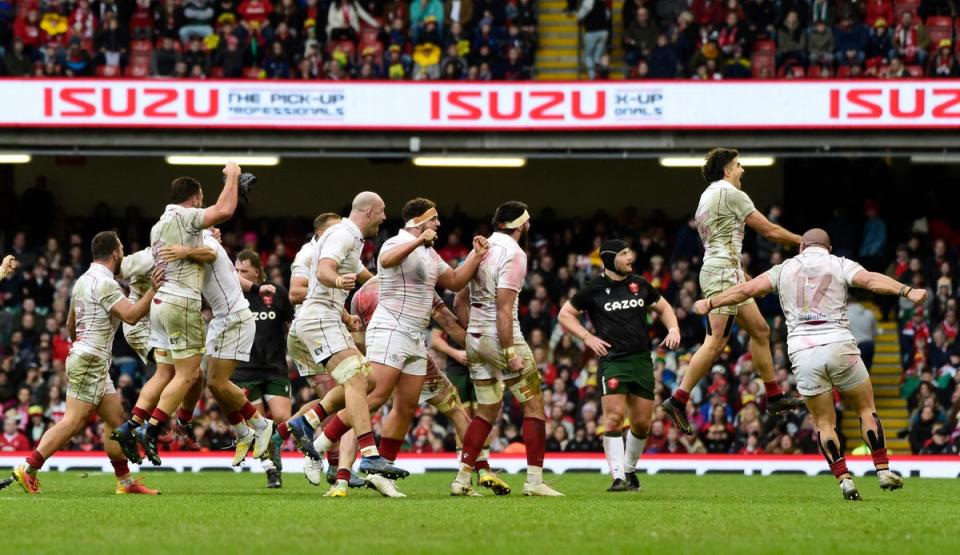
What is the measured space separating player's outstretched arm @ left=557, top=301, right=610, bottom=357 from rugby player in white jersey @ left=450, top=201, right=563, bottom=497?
0.93 m

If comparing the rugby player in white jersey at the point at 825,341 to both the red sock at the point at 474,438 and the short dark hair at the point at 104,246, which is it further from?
the short dark hair at the point at 104,246

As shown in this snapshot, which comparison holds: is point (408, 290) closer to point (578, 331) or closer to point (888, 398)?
point (578, 331)

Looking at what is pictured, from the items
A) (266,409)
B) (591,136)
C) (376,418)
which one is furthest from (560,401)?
(266,409)

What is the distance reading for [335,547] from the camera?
8.86 meters

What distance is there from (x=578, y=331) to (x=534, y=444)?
1647 mm

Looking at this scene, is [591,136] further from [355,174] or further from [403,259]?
[403,259]

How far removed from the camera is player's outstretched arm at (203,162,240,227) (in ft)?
44.4

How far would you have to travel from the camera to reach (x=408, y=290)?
13.4 metres

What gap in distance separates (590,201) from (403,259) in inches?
703

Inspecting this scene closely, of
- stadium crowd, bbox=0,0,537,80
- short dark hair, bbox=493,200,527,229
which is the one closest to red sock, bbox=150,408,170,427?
short dark hair, bbox=493,200,527,229

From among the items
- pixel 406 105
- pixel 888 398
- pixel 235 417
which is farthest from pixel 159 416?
pixel 888 398

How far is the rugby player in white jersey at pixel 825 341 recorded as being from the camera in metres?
13.5

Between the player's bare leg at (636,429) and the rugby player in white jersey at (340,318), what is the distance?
3.18m

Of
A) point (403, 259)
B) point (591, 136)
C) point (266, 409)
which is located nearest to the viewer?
point (403, 259)
